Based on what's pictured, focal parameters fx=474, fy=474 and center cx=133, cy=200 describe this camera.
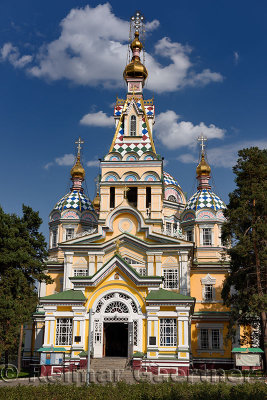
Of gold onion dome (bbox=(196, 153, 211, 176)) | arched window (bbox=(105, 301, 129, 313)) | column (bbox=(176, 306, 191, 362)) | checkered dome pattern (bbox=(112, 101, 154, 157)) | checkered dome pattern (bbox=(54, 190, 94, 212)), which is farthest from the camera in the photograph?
gold onion dome (bbox=(196, 153, 211, 176))

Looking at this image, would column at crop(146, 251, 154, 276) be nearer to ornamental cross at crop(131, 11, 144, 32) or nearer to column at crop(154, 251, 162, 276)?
column at crop(154, 251, 162, 276)

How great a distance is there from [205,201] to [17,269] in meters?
17.1

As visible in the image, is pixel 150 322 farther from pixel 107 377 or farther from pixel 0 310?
pixel 0 310

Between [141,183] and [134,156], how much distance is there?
228 cm

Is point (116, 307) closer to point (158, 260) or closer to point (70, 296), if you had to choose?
point (70, 296)

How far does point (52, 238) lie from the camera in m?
40.7

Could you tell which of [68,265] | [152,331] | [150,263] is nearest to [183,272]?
[150,263]

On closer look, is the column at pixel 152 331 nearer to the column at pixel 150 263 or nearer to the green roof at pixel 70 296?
the green roof at pixel 70 296

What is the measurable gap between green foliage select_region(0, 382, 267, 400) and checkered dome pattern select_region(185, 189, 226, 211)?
24721 millimetres

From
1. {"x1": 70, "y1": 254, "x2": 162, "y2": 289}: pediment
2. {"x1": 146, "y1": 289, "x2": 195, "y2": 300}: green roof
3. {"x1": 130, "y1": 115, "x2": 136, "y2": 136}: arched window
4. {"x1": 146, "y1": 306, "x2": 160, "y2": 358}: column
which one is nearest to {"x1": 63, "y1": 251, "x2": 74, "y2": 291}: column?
{"x1": 70, "y1": 254, "x2": 162, "y2": 289}: pediment

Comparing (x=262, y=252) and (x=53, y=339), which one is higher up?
(x=262, y=252)

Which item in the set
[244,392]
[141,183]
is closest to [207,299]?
[141,183]

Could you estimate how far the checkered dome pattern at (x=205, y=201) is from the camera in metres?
39.2

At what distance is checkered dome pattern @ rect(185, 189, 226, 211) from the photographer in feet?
128
